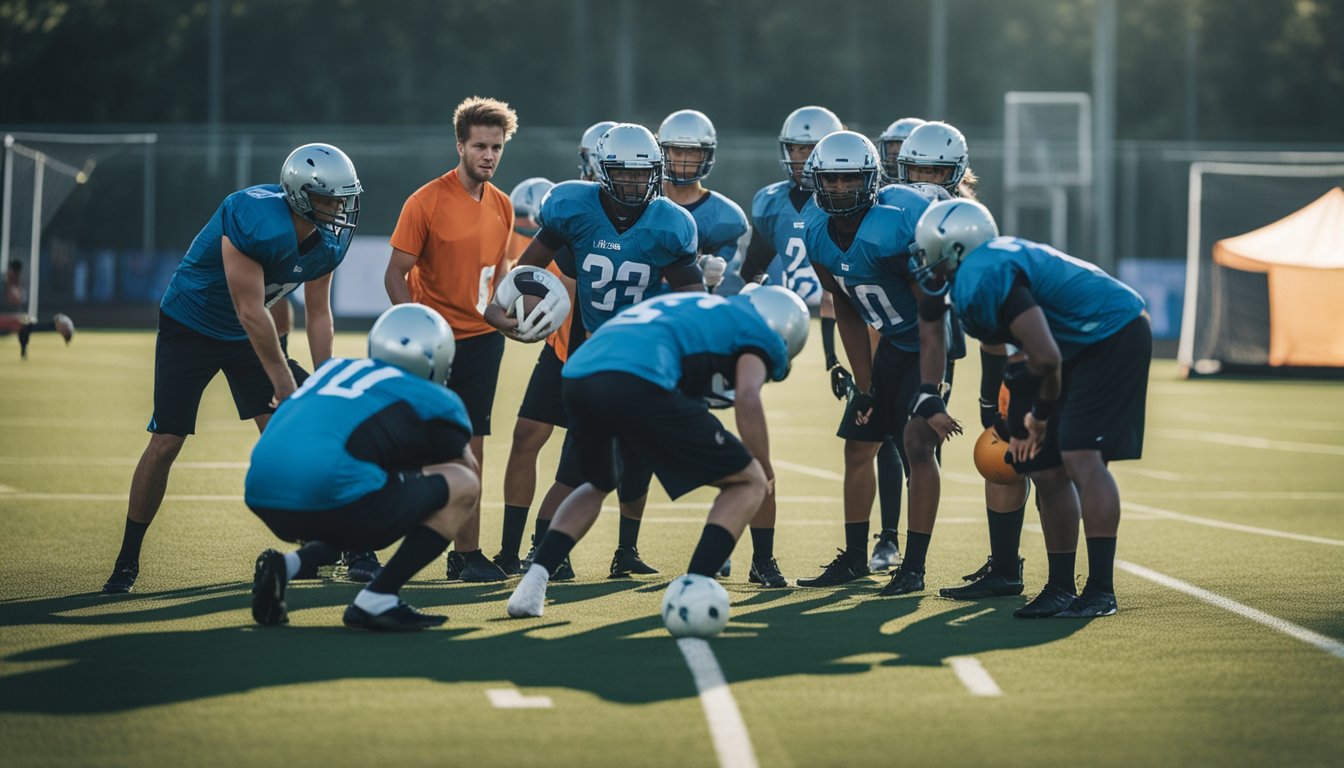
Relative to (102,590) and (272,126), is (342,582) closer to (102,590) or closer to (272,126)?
(102,590)

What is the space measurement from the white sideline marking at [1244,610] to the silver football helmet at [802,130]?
282 cm

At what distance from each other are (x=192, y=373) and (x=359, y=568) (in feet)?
3.94

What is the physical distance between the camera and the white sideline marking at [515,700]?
217 inches

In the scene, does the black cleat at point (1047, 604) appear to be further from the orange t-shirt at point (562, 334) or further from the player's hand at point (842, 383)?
the orange t-shirt at point (562, 334)

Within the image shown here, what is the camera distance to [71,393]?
59.7ft

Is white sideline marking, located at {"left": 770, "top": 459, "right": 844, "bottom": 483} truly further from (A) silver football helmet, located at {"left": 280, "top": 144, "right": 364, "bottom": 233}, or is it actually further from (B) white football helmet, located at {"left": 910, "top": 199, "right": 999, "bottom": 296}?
(A) silver football helmet, located at {"left": 280, "top": 144, "right": 364, "bottom": 233}

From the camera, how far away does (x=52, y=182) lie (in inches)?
1216

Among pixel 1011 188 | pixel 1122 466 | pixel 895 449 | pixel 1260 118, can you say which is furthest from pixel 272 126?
pixel 895 449

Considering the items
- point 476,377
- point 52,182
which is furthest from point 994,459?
point 52,182

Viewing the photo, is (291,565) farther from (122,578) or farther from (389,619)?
(122,578)

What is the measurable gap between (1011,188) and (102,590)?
1082 inches

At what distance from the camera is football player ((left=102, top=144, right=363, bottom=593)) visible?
25.1 feet

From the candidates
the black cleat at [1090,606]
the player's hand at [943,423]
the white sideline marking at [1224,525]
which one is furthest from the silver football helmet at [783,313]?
the white sideline marking at [1224,525]

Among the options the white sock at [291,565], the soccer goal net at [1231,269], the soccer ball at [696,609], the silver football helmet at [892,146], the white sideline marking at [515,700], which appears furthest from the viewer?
the soccer goal net at [1231,269]
